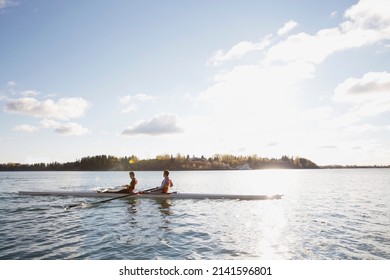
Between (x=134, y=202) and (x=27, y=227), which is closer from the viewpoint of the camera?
(x=27, y=227)

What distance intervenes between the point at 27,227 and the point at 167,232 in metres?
7.78

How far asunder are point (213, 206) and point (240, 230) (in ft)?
26.5

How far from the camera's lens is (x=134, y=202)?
26.1 m

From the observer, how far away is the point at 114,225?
656 inches
